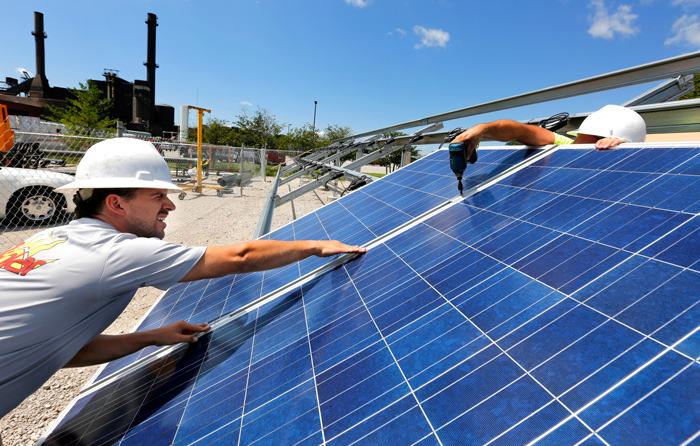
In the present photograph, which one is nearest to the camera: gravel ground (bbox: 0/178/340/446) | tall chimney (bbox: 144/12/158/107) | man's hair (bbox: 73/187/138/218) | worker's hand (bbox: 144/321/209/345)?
man's hair (bbox: 73/187/138/218)

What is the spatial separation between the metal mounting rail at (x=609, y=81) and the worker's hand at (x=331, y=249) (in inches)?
99.6

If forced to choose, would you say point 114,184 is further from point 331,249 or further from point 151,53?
point 151,53

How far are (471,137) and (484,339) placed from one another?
1955 millimetres

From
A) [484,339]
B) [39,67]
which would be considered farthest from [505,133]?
[39,67]

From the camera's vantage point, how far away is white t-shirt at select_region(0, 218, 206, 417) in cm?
179

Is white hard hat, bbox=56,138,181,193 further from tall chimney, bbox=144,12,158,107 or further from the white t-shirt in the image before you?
tall chimney, bbox=144,12,158,107

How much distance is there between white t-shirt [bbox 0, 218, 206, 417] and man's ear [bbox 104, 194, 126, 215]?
98 mm

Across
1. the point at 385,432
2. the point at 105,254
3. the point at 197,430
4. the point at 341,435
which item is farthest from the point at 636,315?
the point at 105,254

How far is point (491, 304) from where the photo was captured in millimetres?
1263

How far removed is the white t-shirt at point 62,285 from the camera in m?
1.79

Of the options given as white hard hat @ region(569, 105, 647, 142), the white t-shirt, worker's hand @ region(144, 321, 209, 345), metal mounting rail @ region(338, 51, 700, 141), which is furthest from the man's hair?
metal mounting rail @ region(338, 51, 700, 141)

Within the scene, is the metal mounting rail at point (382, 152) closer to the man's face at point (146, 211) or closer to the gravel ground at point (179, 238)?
the gravel ground at point (179, 238)

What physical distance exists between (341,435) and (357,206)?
9.35 feet

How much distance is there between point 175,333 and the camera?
A: 7.20 feet
